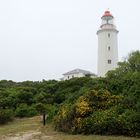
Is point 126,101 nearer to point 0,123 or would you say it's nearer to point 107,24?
point 0,123

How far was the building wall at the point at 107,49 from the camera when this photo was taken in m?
48.9

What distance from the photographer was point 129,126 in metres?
14.3

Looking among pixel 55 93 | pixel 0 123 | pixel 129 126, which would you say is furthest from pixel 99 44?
pixel 129 126

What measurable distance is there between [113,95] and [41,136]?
4.05 m

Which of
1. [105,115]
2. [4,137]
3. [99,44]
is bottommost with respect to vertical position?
[4,137]

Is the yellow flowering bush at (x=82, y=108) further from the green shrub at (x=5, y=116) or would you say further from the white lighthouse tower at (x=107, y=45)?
the white lighthouse tower at (x=107, y=45)

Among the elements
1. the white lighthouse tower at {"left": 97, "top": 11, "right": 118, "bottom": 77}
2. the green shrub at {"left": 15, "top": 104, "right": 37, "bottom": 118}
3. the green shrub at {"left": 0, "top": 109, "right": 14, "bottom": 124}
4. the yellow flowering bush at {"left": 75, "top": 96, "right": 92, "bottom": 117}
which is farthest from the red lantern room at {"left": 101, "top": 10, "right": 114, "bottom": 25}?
the yellow flowering bush at {"left": 75, "top": 96, "right": 92, "bottom": 117}

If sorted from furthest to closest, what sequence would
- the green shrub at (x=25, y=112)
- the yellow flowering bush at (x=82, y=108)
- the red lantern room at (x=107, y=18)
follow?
the red lantern room at (x=107, y=18)
the green shrub at (x=25, y=112)
the yellow flowering bush at (x=82, y=108)

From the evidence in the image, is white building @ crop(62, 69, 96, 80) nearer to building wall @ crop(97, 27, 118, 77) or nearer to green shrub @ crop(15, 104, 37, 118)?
building wall @ crop(97, 27, 118, 77)

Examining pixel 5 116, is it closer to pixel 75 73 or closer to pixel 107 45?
pixel 107 45

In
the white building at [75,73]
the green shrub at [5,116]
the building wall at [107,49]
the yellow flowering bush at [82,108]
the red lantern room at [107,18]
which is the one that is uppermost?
the red lantern room at [107,18]

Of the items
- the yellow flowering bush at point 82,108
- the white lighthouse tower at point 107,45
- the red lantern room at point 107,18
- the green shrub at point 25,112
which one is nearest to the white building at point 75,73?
the white lighthouse tower at point 107,45

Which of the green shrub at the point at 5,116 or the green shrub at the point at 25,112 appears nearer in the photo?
the green shrub at the point at 5,116

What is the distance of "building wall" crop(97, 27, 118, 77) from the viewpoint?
48.9m
